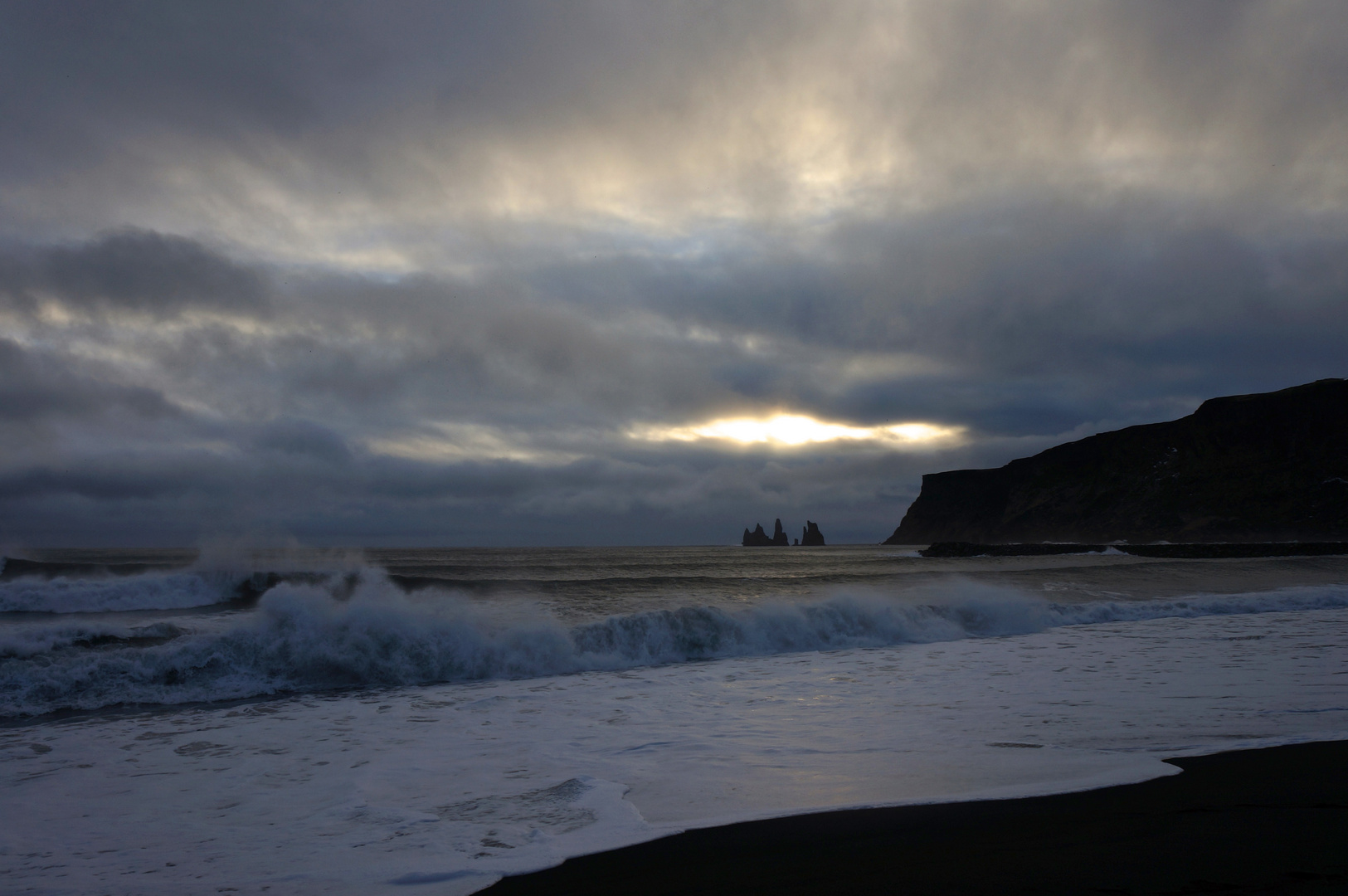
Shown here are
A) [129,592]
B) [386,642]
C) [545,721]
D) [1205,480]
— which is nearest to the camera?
[545,721]

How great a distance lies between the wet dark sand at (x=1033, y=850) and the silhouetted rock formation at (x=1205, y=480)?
87103 mm

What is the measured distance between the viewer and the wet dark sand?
3471 millimetres

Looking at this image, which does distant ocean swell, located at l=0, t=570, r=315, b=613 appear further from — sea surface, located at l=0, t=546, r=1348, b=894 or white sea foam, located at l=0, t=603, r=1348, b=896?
white sea foam, located at l=0, t=603, r=1348, b=896

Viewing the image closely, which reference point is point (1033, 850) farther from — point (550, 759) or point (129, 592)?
point (129, 592)

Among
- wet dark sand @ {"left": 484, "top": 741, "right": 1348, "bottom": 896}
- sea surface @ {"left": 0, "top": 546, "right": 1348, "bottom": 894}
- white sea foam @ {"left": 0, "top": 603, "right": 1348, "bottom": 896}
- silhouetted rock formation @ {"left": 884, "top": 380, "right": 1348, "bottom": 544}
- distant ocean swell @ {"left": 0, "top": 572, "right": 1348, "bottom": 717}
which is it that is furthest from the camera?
silhouetted rock formation @ {"left": 884, "top": 380, "right": 1348, "bottom": 544}

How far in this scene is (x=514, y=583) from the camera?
1195 inches

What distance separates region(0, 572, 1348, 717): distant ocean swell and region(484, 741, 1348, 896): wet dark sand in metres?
8.92

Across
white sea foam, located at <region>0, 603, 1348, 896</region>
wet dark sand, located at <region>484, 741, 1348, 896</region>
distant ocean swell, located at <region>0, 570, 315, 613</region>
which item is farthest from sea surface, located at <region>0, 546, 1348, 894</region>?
distant ocean swell, located at <region>0, 570, 315, 613</region>

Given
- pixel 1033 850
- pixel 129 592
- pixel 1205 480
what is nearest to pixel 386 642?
pixel 1033 850

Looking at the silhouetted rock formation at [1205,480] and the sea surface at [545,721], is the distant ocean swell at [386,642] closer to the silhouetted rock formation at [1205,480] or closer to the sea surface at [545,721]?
the sea surface at [545,721]

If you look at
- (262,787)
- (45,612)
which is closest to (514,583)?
(45,612)

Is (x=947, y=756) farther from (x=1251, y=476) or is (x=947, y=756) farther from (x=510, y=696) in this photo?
(x=1251, y=476)

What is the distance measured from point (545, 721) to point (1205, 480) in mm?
97967

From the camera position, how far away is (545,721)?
27.9 feet
